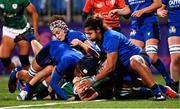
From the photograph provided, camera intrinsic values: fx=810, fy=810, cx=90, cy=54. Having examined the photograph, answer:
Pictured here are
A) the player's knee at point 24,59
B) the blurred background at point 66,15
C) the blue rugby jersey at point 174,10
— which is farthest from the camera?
the blurred background at point 66,15

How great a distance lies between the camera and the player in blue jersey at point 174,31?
44.5 feet

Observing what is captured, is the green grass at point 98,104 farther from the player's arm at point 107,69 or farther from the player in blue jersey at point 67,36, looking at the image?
the player in blue jersey at point 67,36

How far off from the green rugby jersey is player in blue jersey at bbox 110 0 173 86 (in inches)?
94.6

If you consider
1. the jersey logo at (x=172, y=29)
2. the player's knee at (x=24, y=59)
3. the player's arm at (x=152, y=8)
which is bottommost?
the player's knee at (x=24, y=59)

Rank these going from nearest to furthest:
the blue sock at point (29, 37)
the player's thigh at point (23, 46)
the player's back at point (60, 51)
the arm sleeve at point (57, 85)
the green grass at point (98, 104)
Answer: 1. the green grass at point (98, 104)
2. the arm sleeve at point (57, 85)
3. the player's back at point (60, 51)
4. the blue sock at point (29, 37)
5. the player's thigh at point (23, 46)

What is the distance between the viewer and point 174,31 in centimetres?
1364

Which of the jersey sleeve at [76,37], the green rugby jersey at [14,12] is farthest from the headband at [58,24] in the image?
the green rugby jersey at [14,12]

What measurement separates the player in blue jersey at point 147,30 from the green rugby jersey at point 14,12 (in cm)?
240

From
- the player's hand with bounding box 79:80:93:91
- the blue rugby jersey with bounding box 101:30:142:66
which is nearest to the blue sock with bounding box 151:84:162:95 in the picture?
the blue rugby jersey with bounding box 101:30:142:66

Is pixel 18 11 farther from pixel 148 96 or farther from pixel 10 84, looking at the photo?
pixel 148 96

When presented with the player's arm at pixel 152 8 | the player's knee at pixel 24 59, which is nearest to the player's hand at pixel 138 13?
the player's arm at pixel 152 8

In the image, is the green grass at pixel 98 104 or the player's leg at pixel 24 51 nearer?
the green grass at pixel 98 104

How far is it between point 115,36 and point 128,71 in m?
0.63

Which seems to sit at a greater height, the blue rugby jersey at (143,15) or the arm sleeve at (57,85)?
the blue rugby jersey at (143,15)
